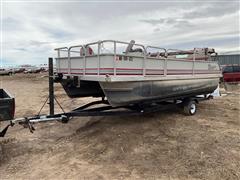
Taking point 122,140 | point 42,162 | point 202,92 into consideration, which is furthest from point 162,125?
point 42,162

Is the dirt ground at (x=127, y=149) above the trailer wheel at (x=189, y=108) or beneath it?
beneath

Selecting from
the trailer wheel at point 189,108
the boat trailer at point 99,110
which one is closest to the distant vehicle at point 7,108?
the boat trailer at point 99,110

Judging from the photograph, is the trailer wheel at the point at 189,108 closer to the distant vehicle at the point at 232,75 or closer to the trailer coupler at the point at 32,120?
the trailer coupler at the point at 32,120

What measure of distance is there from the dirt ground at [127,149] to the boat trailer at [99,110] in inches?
14.9

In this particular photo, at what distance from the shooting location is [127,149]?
5.52 metres

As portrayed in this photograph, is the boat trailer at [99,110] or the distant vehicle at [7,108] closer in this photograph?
the distant vehicle at [7,108]

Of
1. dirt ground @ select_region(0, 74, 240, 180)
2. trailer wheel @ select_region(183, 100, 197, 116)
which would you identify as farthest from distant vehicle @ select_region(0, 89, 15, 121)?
trailer wheel @ select_region(183, 100, 197, 116)

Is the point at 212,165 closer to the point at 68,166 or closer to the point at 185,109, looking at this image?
the point at 68,166

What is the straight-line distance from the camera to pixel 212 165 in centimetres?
475

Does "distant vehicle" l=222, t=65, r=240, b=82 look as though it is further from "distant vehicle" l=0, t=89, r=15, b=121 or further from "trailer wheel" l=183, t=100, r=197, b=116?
"distant vehicle" l=0, t=89, r=15, b=121

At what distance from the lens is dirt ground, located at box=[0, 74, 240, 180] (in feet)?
14.8

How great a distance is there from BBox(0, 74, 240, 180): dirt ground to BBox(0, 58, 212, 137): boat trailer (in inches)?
14.9

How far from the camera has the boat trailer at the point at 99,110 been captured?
5.49 metres

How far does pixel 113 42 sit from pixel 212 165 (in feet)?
9.57
